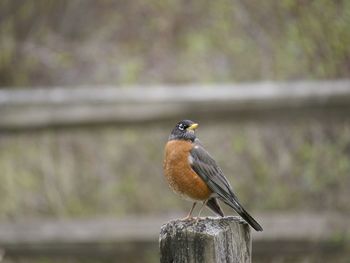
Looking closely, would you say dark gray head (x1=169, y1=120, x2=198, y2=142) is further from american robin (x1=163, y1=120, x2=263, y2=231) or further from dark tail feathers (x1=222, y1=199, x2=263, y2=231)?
dark tail feathers (x1=222, y1=199, x2=263, y2=231)

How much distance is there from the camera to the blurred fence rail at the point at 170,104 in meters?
5.05

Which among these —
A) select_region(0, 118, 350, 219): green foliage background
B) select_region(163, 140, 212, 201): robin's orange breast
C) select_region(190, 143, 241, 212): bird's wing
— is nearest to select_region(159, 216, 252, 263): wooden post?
select_region(190, 143, 241, 212): bird's wing

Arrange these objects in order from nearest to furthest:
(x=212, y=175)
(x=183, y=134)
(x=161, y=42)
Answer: (x=212, y=175), (x=183, y=134), (x=161, y=42)

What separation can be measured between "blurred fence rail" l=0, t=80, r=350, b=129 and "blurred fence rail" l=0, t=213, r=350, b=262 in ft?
2.23

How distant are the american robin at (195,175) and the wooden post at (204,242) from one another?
2.08ft

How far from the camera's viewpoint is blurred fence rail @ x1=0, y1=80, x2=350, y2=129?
505 cm

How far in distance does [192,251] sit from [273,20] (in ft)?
15.7

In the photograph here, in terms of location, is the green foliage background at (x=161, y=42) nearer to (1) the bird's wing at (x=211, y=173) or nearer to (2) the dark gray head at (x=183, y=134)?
(2) the dark gray head at (x=183, y=134)

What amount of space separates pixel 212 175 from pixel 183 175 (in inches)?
6.9

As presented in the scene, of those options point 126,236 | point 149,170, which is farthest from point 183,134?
point 149,170

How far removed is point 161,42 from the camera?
827 centimetres

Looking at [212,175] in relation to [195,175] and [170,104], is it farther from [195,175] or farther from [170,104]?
A: [170,104]

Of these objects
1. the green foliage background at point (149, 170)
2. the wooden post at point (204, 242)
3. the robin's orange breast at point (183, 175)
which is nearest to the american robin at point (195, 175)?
the robin's orange breast at point (183, 175)

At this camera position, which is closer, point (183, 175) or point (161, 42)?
point (183, 175)
